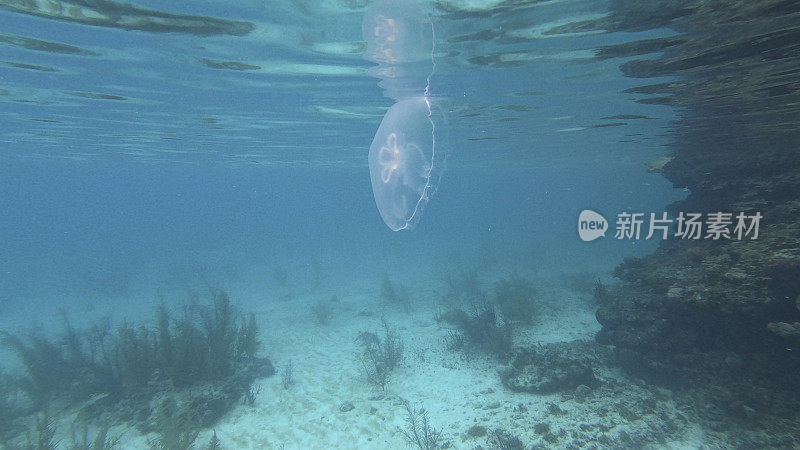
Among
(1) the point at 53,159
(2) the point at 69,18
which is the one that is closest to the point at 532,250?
(2) the point at 69,18

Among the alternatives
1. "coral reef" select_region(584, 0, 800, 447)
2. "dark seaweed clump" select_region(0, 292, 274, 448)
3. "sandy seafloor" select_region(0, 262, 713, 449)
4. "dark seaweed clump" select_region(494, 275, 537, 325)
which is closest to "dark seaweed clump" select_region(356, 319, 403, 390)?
"sandy seafloor" select_region(0, 262, 713, 449)

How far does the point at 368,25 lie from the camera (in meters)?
8.06

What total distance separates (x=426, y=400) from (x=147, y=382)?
6525 mm

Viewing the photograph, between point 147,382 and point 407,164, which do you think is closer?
point 407,164

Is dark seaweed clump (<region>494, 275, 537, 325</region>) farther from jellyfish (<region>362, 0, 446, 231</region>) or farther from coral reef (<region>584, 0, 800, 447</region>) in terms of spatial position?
jellyfish (<region>362, 0, 446, 231</region>)

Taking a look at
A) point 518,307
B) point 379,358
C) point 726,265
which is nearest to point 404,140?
point 379,358

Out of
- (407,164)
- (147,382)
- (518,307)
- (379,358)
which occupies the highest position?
(407,164)

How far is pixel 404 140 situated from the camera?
6.91 metres

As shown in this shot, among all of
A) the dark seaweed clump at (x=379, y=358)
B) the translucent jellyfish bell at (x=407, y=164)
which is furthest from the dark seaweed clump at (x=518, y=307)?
the translucent jellyfish bell at (x=407, y=164)

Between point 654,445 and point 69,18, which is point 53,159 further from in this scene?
point 654,445

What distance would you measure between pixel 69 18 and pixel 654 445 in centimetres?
1387

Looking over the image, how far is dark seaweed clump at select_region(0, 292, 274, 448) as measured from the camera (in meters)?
7.68

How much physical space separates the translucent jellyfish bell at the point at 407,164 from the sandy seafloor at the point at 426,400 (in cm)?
401

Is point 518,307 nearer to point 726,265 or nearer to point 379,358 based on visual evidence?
point 379,358
